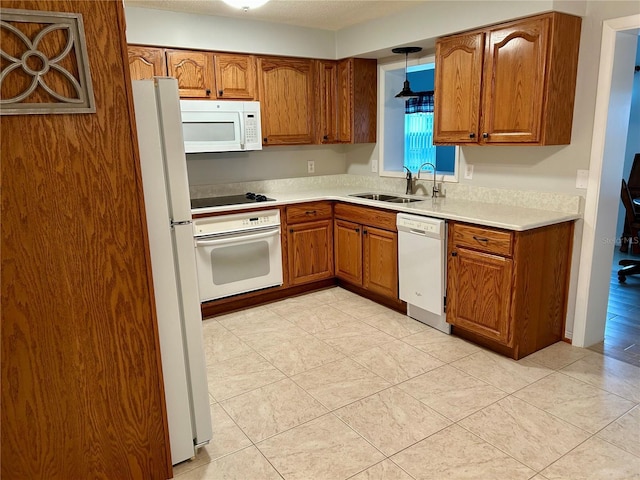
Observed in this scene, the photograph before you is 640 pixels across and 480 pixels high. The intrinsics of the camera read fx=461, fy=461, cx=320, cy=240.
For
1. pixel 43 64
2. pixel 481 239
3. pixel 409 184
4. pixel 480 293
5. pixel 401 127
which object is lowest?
pixel 480 293

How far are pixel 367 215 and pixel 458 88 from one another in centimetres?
121

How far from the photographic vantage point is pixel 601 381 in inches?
105

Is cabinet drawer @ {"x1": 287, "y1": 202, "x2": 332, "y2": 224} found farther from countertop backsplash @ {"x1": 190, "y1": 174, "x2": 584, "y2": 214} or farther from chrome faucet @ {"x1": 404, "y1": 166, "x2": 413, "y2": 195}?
chrome faucet @ {"x1": 404, "y1": 166, "x2": 413, "y2": 195}

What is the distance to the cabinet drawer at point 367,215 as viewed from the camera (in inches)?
144

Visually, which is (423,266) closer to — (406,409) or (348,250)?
(348,250)

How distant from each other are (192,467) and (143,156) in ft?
4.51

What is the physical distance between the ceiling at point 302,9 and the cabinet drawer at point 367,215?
158 centimetres

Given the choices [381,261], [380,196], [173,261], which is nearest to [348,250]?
[381,261]

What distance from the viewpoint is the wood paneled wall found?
1.55 m

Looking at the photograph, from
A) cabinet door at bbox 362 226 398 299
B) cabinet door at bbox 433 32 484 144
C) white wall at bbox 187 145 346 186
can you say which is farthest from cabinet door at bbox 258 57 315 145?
cabinet door at bbox 433 32 484 144

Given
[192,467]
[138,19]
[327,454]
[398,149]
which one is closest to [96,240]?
[192,467]

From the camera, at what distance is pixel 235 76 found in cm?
392

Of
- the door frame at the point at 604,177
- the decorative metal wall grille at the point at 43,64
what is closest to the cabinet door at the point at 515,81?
the door frame at the point at 604,177

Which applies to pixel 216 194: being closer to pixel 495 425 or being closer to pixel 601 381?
pixel 495 425
